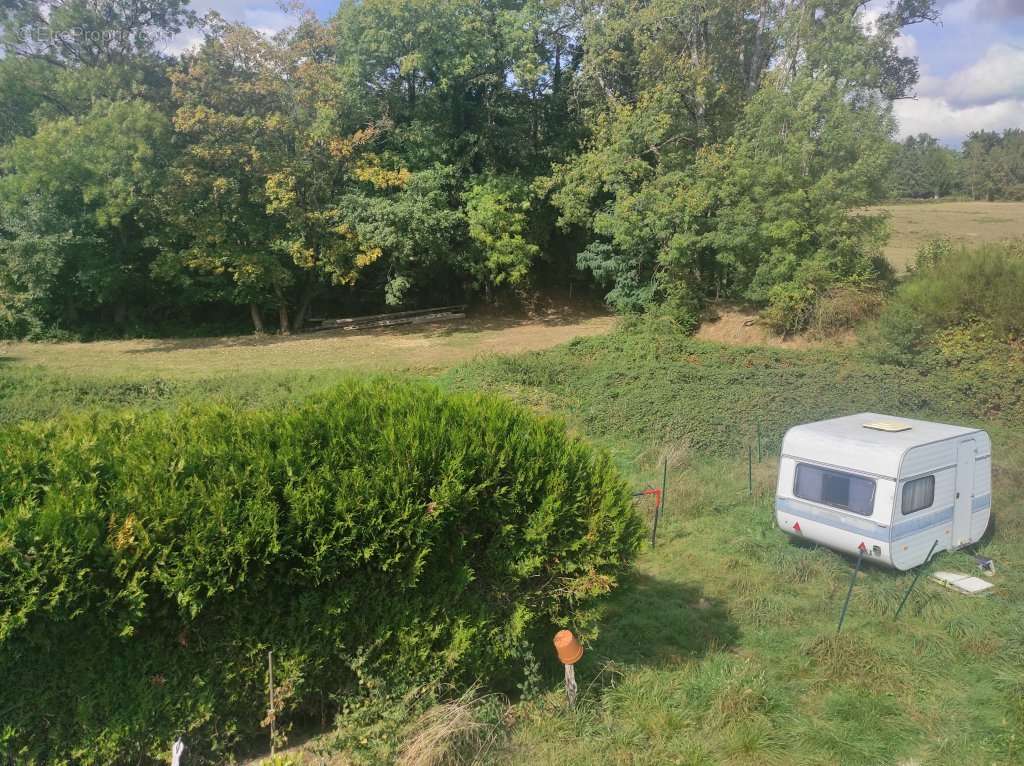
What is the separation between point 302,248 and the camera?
23609mm

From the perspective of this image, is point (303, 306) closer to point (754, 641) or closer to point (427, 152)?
point (427, 152)

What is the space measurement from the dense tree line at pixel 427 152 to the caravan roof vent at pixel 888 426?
37.2 ft

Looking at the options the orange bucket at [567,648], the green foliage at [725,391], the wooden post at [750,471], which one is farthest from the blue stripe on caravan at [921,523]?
the orange bucket at [567,648]

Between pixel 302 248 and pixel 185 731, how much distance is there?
855 inches

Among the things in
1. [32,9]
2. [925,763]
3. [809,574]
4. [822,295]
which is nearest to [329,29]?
[32,9]

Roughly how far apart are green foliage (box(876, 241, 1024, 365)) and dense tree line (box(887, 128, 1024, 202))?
171 feet

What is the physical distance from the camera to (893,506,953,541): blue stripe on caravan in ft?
23.8

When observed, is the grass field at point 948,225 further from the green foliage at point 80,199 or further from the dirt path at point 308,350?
the green foliage at point 80,199

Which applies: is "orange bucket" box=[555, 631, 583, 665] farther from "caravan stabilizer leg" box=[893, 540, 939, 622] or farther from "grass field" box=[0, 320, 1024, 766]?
"caravan stabilizer leg" box=[893, 540, 939, 622]

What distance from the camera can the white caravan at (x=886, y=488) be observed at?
727 cm

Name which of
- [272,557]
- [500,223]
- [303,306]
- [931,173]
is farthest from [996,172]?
[272,557]

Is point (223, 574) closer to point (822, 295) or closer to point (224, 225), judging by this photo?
point (822, 295)

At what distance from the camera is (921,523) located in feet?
24.6

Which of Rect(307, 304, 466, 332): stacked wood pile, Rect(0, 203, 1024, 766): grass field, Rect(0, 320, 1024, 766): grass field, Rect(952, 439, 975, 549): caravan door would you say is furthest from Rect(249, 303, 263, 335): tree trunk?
Rect(952, 439, 975, 549): caravan door
